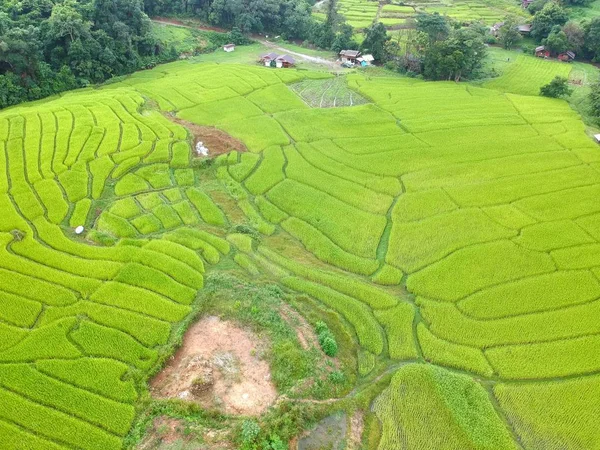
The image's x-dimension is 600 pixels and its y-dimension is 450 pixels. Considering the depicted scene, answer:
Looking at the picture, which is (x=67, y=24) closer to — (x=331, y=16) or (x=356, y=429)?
(x=331, y=16)

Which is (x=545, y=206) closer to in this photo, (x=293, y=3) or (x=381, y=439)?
(x=381, y=439)

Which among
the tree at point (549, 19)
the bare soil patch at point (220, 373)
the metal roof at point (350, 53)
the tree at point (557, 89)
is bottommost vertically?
the bare soil patch at point (220, 373)

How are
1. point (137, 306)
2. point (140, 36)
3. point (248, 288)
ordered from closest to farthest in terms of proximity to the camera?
1. point (137, 306)
2. point (248, 288)
3. point (140, 36)

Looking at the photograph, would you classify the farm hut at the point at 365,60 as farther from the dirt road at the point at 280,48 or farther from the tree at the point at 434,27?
the tree at the point at 434,27

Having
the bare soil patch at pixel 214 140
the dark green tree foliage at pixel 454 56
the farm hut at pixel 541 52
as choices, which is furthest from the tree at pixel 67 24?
the farm hut at pixel 541 52

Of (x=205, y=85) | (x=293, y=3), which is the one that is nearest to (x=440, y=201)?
(x=205, y=85)

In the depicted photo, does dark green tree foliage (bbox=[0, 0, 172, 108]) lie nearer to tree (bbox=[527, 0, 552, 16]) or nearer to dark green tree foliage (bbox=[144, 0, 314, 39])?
dark green tree foliage (bbox=[144, 0, 314, 39])
